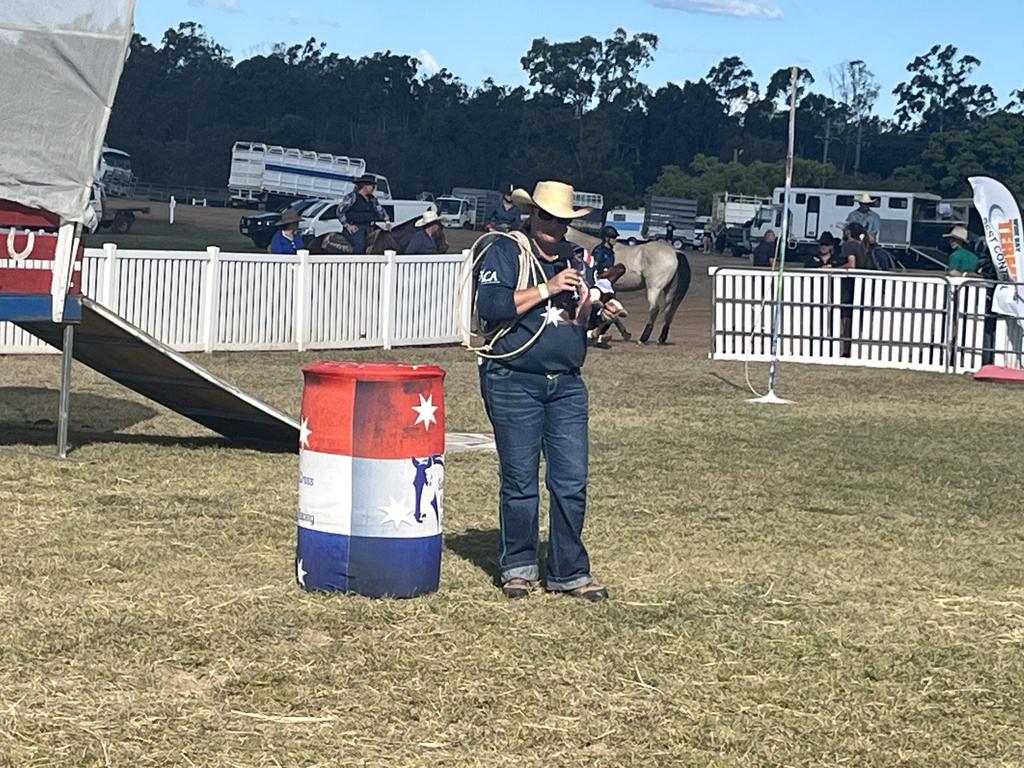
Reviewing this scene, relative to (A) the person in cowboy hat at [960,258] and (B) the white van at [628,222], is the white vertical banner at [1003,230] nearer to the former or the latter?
(A) the person in cowboy hat at [960,258]

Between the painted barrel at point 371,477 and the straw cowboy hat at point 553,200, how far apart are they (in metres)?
0.89

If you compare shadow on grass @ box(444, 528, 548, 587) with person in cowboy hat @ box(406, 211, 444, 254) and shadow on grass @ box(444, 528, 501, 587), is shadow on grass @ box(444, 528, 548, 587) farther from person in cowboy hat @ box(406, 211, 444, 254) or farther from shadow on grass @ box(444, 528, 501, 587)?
person in cowboy hat @ box(406, 211, 444, 254)

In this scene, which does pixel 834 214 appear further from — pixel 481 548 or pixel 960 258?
pixel 481 548

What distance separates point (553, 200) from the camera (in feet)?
25.8

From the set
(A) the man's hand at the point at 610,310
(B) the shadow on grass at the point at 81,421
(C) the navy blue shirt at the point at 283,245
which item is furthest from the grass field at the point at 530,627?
(C) the navy blue shirt at the point at 283,245

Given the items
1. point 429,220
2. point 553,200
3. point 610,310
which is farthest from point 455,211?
point 553,200

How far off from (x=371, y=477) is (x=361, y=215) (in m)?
17.7

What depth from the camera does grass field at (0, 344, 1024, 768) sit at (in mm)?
5859

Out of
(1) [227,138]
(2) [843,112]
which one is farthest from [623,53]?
(1) [227,138]

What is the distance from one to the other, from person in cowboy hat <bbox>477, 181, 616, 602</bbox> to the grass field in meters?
0.26

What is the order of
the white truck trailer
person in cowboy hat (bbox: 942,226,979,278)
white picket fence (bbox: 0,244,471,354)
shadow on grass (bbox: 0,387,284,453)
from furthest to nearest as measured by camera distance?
1. the white truck trailer
2. person in cowboy hat (bbox: 942,226,979,278)
3. white picket fence (bbox: 0,244,471,354)
4. shadow on grass (bbox: 0,387,284,453)

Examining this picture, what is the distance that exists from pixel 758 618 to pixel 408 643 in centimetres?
169

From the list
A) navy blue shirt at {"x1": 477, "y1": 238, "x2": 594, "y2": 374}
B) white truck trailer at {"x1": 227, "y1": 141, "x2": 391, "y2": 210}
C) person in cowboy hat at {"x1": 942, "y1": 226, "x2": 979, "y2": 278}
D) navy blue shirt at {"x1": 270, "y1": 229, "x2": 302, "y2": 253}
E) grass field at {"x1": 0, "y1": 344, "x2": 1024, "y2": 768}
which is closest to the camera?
grass field at {"x1": 0, "y1": 344, "x2": 1024, "y2": 768}

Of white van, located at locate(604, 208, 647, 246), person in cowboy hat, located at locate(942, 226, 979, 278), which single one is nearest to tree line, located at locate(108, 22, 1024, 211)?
white van, located at locate(604, 208, 647, 246)
